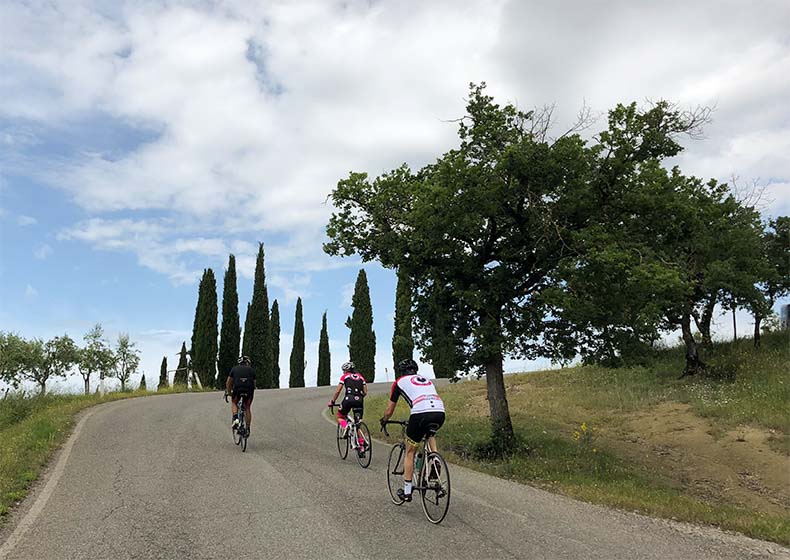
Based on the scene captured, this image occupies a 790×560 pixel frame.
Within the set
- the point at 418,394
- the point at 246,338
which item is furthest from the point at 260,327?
the point at 418,394

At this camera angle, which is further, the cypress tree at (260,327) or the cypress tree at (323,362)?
the cypress tree at (323,362)

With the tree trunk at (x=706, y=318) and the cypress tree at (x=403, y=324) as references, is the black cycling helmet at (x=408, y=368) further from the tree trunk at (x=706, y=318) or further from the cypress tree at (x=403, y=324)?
the tree trunk at (x=706, y=318)

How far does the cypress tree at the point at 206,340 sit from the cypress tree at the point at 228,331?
719 millimetres

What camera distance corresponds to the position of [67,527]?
6930 mm

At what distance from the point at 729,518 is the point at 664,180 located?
7750mm

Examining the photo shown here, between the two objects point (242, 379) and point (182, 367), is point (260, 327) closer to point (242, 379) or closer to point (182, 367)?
point (182, 367)

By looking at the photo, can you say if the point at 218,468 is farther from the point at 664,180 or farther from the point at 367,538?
the point at 664,180

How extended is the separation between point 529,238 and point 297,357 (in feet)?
168

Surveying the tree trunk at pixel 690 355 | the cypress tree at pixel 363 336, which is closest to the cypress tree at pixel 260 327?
the cypress tree at pixel 363 336

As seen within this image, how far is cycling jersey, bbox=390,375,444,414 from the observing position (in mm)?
7648

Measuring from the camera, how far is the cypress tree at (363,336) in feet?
184

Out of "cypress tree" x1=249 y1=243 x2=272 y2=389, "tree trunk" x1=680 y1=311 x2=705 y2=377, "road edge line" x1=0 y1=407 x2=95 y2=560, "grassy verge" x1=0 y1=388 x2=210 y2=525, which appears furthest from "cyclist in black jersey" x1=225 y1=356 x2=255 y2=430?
"cypress tree" x1=249 y1=243 x2=272 y2=389

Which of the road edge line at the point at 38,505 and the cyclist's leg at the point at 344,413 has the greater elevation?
the cyclist's leg at the point at 344,413

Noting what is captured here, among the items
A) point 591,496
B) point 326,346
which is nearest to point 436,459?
point 591,496
